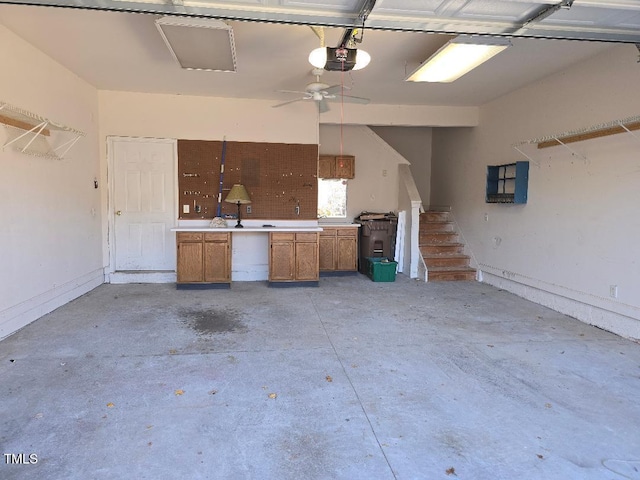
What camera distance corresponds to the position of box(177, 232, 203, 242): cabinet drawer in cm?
588

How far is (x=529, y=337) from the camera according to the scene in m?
4.00

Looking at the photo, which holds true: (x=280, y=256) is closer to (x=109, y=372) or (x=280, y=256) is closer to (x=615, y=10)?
(x=109, y=372)

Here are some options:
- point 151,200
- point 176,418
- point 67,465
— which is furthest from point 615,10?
point 151,200

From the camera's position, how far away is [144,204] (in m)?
6.35

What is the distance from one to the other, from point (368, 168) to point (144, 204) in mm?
4131

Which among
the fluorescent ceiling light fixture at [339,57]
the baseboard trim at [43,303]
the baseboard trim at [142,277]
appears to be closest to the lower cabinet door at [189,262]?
the baseboard trim at [142,277]

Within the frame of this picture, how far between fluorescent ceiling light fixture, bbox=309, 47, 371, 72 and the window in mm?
3982

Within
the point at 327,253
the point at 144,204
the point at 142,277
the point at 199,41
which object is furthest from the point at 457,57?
the point at 142,277

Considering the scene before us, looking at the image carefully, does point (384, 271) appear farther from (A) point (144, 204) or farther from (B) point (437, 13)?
(B) point (437, 13)

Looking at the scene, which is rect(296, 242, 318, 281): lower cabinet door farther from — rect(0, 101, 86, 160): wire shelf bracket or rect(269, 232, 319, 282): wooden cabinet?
rect(0, 101, 86, 160): wire shelf bracket

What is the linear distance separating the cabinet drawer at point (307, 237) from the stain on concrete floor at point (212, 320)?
1775 millimetres

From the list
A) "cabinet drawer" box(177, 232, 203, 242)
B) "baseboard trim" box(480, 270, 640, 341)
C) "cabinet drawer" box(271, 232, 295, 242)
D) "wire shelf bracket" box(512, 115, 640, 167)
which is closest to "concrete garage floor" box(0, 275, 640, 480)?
"baseboard trim" box(480, 270, 640, 341)

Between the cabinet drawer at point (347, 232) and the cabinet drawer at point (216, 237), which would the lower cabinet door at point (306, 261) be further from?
the cabinet drawer at point (216, 237)

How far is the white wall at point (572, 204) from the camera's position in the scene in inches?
160
